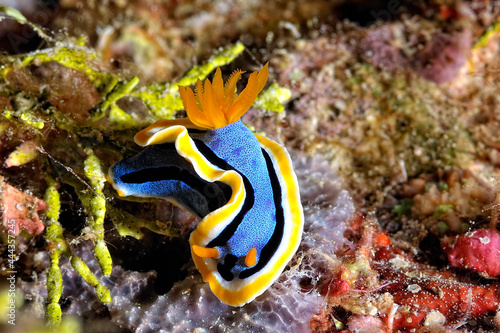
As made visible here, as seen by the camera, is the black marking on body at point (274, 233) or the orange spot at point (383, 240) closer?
the black marking on body at point (274, 233)

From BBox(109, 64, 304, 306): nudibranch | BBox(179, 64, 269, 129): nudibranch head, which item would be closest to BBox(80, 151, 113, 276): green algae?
BBox(109, 64, 304, 306): nudibranch

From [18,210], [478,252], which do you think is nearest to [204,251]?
[18,210]

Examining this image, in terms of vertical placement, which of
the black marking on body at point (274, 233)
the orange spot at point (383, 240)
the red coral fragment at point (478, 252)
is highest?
the black marking on body at point (274, 233)

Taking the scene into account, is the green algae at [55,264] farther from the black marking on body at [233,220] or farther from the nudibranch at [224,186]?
the black marking on body at [233,220]

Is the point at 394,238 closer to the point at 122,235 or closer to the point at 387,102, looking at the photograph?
the point at 387,102

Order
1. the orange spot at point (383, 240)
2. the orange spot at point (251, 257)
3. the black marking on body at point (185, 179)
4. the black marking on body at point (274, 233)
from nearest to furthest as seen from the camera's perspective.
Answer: the orange spot at point (251, 257), the black marking on body at point (274, 233), the black marking on body at point (185, 179), the orange spot at point (383, 240)

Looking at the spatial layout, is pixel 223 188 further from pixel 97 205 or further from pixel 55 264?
pixel 55 264

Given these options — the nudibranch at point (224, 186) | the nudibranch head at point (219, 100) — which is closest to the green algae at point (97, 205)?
the nudibranch at point (224, 186)
